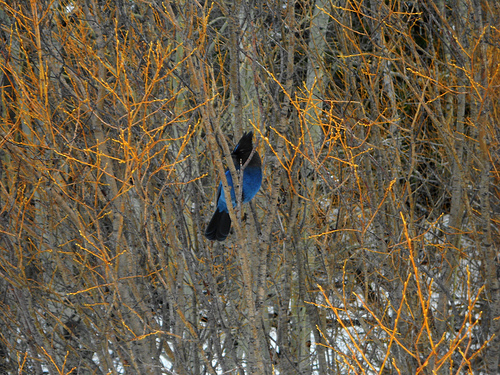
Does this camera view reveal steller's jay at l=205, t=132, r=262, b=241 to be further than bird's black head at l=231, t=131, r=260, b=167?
No

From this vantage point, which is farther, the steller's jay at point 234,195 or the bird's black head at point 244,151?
the bird's black head at point 244,151

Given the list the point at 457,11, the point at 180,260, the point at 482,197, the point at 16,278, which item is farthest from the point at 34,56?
the point at 482,197

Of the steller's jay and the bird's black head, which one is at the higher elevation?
the bird's black head

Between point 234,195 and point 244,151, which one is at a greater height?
point 244,151

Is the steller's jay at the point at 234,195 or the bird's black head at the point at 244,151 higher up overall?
the bird's black head at the point at 244,151

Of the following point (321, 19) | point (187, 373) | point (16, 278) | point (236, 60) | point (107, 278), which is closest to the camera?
point (236, 60)

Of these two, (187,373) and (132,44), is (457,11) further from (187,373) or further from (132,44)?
(187,373)

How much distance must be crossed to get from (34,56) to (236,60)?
265cm

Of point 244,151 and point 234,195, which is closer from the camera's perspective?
point 234,195

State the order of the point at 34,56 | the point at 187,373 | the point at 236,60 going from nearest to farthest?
1. the point at 236,60
2. the point at 187,373
3. the point at 34,56

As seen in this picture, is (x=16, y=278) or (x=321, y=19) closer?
(x=16, y=278)

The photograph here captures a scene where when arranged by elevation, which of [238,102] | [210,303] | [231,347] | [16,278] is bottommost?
[231,347]

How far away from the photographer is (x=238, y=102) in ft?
8.17

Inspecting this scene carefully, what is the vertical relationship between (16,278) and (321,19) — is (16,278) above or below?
below
